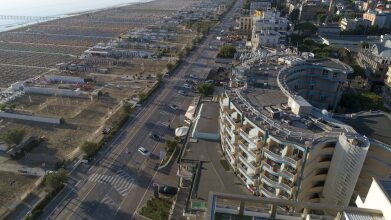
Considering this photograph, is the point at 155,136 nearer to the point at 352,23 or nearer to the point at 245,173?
the point at 245,173

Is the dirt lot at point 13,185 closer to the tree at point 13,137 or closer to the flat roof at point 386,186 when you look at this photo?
the tree at point 13,137

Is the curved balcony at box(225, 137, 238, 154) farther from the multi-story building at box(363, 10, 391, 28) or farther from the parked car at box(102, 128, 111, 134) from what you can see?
the multi-story building at box(363, 10, 391, 28)

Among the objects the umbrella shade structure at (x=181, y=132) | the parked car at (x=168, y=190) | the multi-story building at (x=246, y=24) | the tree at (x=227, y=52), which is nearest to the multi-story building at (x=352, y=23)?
the multi-story building at (x=246, y=24)

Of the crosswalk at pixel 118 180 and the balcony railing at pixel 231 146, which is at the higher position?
the balcony railing at pixel 231 146

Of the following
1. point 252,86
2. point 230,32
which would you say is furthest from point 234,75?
point 230,32

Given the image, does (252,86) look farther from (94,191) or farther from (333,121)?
(94,191)

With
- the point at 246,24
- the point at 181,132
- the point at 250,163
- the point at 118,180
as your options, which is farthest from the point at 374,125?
the point at 246,24
